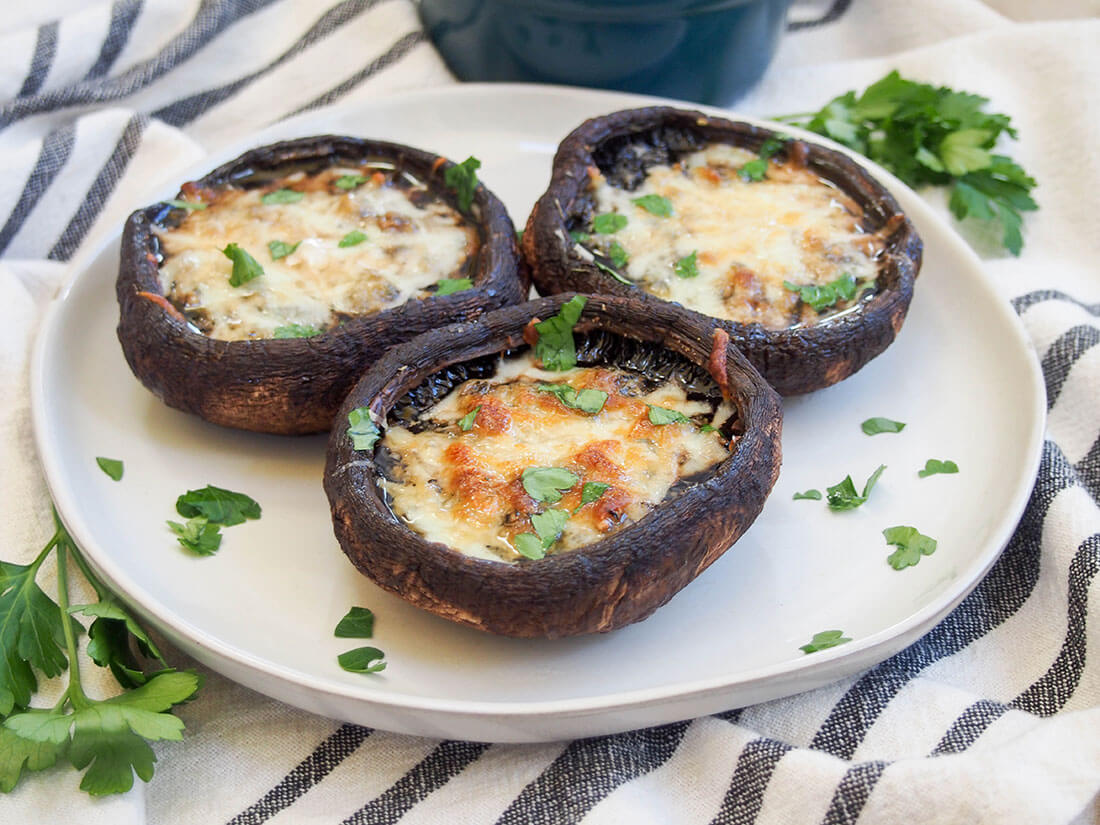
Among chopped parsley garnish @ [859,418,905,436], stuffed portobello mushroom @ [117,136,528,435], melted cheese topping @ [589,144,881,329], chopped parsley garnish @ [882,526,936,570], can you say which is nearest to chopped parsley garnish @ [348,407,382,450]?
stuffed portobello mushroom @ [117,136,528,435]

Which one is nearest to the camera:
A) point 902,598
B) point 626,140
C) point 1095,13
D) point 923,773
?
point 923,773

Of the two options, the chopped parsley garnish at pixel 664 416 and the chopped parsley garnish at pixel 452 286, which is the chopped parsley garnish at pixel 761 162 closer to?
the chopped parsley garnish at pixel 452 286

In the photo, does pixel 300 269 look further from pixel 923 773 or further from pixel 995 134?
pixel 995 134

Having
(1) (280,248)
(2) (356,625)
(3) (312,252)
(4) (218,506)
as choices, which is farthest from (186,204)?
(2) (356,625)

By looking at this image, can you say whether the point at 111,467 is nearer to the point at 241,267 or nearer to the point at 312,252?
the point at 241,267

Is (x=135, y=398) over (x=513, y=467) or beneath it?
beneath

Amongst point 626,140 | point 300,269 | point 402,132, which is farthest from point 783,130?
point 300,269

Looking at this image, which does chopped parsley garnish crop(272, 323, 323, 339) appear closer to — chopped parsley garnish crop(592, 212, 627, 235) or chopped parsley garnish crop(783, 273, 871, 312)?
chopped parsley garnish crop(592, 212, 627, 235)

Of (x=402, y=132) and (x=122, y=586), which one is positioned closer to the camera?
(x=122, y=586)
